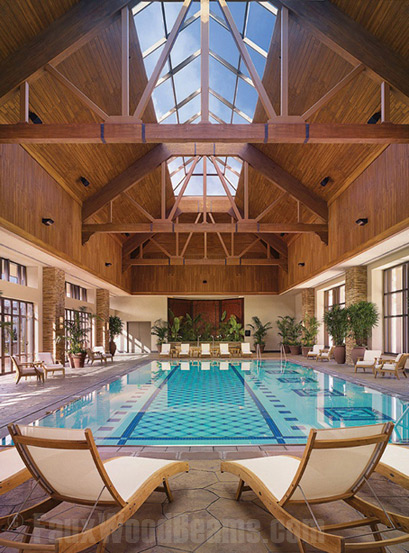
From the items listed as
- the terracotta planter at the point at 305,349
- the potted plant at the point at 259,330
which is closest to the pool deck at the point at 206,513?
the terracotta planter at the point at 305,349

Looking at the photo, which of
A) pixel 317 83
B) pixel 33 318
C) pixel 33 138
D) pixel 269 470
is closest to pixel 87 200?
pixel 33 318

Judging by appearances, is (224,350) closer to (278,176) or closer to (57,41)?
(278,176)

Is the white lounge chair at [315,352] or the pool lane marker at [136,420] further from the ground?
the pool lane marker at [136,420]

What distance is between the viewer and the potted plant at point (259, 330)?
904 inches

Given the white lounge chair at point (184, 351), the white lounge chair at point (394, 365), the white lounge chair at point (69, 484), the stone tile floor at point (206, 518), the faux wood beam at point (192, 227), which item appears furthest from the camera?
the white lounge chair at point (184, 351)

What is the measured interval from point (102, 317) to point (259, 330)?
343 inches

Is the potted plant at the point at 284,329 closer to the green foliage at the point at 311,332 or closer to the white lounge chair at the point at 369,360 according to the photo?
the green foliage at the point at 311,332

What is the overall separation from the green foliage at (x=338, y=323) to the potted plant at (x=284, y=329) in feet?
23.7

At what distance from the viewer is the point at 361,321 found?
1250cm

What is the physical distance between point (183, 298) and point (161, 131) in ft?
61.2

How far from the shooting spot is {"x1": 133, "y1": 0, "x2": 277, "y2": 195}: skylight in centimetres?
917

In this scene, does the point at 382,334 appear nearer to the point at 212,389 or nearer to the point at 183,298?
the point at 212,389

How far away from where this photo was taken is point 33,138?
670cm

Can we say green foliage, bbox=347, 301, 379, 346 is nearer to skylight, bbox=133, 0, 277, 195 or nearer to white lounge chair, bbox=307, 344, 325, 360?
white lounge chair, bbox=307, 344, 325, 360
